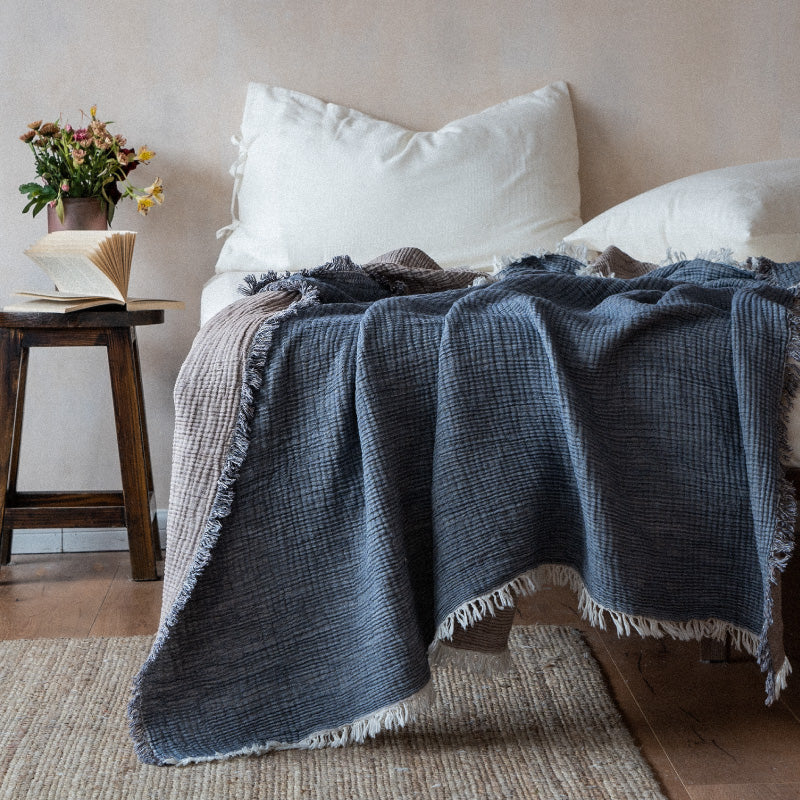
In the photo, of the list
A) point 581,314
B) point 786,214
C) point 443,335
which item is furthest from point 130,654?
point 786,214

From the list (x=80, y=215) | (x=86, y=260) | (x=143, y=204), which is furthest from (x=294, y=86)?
(x=86, y=260)

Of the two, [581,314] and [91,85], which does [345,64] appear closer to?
[91,85]

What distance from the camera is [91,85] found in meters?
2.15

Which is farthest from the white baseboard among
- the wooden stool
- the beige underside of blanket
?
the beige underside of blanket

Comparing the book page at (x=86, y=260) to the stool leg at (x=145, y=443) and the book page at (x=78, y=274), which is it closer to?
the book page at (x=78, y=274)

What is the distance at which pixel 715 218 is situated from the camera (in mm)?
1604

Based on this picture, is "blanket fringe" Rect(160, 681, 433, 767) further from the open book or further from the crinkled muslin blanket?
the open book

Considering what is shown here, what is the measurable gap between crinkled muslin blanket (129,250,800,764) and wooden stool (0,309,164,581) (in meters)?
0.77

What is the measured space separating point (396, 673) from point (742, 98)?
186cm

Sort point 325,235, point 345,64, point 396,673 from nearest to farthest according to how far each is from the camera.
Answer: point 396,673, point 325,235, point 345,64

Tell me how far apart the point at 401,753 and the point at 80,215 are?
4.49 feet

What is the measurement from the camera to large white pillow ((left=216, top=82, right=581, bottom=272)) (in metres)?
2.07

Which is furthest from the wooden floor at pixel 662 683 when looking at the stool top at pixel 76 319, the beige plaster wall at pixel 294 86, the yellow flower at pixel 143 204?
the yellow flower at pixel 143 204

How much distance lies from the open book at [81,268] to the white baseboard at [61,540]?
0.61 meters
